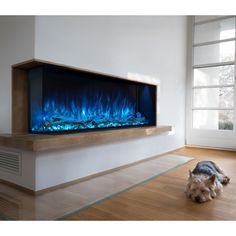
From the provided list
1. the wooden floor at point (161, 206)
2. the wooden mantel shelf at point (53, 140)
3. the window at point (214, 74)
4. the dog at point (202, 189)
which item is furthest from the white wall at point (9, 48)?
the window at point (214, 74)

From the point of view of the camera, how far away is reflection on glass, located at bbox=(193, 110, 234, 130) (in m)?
4.61

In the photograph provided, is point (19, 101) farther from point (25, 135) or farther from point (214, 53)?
point (214, 53)

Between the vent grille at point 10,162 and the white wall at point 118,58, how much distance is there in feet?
0.93

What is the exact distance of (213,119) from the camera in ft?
15.7

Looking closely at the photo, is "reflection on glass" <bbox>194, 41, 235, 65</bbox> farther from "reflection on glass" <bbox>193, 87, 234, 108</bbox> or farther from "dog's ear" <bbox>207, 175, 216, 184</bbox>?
"dog's ear" <bbox>207, 175, 216, 184</bbox>

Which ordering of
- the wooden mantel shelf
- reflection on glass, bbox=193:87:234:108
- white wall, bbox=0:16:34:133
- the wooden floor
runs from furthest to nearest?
reflection on glass, bbox=193:87:234:108, white wall, bbox=0:16:34:133, the wooden mantel shelf, the wooden floor

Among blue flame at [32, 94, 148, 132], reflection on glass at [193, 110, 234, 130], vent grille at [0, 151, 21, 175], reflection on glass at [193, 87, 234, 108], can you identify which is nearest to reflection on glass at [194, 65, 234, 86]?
reflection on glass at [193, 87, 234, 108]

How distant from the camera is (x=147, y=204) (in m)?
1.95

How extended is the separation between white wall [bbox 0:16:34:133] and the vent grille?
0.90 ft

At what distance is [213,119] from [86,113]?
304cm

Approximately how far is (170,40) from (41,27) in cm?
280

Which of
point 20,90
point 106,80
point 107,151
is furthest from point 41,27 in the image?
point 107,151
